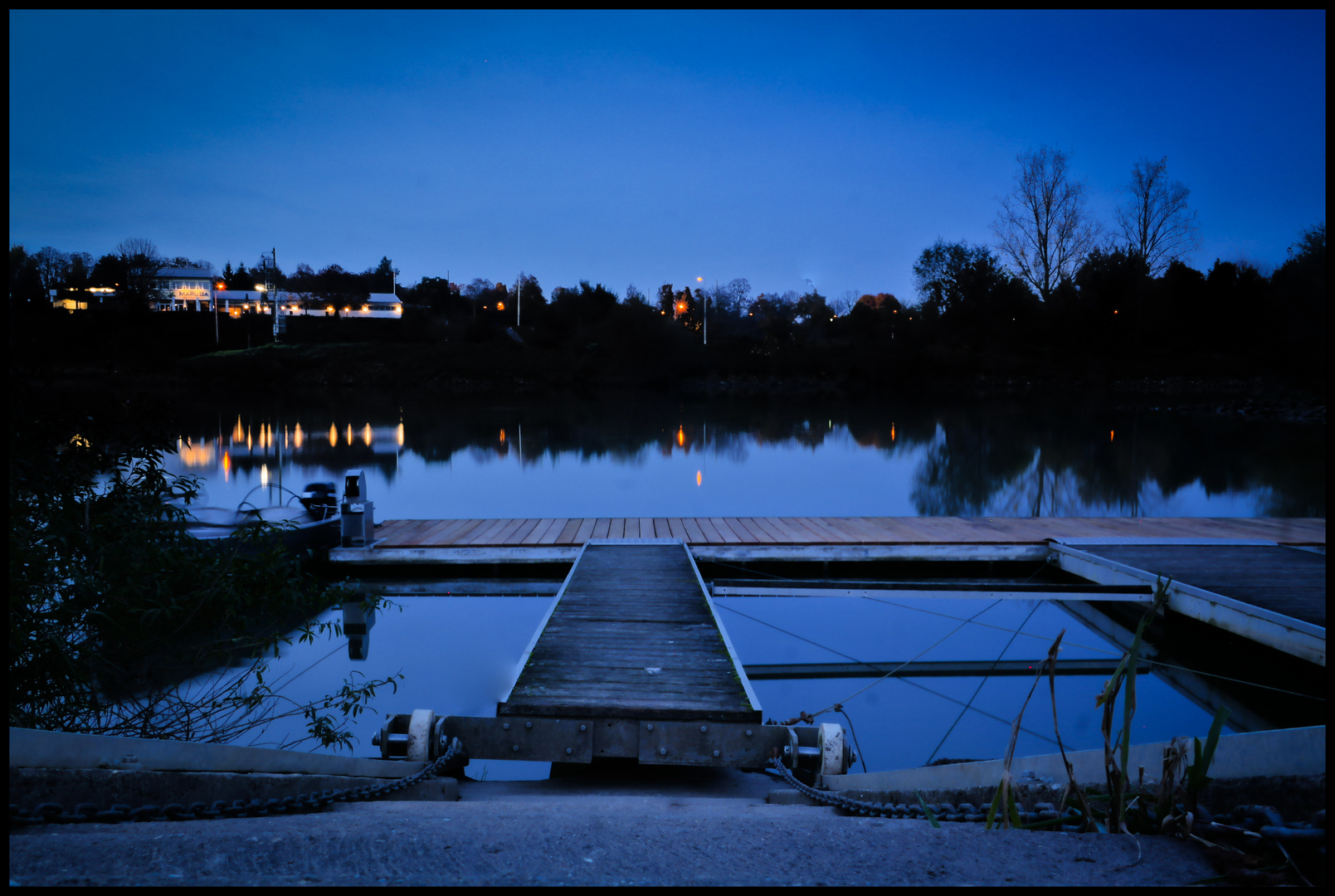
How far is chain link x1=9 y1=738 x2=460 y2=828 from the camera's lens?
1.64 metres

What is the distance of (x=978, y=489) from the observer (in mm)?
13133

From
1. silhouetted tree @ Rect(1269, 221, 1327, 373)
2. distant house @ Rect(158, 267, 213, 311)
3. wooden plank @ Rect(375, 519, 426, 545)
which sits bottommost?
wooden plank @ Rect(375, 519, 426, 545)

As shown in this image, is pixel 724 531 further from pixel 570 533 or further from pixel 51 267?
pixel 51 267

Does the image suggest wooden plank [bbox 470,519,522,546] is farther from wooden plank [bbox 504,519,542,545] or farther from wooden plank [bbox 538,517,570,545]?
wooden plank [bbox 538,517,570,545]

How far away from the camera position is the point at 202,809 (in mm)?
1958

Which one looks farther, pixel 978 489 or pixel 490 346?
pixel 490 346

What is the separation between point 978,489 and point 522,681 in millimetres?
11205

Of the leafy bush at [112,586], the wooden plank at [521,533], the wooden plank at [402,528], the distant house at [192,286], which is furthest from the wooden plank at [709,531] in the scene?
the distant house at [192,286]

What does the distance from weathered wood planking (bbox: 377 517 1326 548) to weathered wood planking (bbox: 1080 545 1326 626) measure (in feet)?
2.42

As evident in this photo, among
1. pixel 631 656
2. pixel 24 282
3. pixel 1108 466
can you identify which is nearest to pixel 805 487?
pixel 1108 466

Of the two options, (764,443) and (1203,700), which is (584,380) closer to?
(764,443)

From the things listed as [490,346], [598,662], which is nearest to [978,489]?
[598,662]

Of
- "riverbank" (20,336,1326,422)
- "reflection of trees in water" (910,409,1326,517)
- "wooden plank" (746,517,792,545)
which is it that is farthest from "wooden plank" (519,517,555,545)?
"riverbank" (20,336,1326,422)

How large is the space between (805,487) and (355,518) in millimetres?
7953
